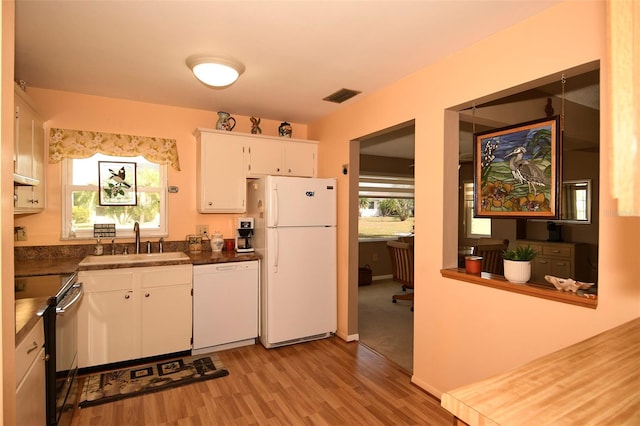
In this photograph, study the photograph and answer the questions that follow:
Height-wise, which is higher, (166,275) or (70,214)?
(70,214)

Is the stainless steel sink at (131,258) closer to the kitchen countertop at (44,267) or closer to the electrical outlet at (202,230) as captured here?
the kitchen countertop at (44,267)

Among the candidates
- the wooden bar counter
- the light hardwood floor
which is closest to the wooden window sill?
the wooden bar counter

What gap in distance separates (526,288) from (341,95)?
2254mm

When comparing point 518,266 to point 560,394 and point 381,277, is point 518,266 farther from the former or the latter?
point 381,277

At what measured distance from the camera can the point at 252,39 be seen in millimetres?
2221

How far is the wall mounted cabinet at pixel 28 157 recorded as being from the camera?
92.7 inches

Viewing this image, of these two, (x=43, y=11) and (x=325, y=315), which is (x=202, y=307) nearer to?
(x=325, y=315)

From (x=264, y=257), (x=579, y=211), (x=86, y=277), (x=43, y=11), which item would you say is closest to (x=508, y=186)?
(x=264, y=257)

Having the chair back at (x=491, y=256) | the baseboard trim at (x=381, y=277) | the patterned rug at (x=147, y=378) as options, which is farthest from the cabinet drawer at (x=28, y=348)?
the baseboard trim at (x=381, y=277)

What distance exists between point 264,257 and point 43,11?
7.86ft

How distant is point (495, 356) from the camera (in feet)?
7.00

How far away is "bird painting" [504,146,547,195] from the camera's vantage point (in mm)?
2055

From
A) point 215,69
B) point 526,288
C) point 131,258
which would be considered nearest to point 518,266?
point 526,288

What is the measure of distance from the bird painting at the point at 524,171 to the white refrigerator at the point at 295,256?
1.85 m
